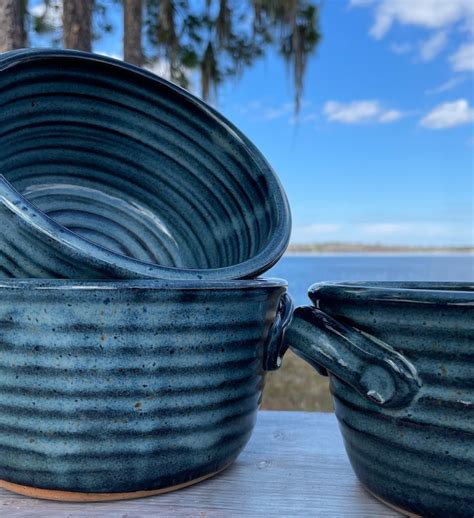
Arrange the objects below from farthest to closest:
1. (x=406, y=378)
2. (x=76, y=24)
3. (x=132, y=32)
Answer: (x=132, y=32) → (x=76, y=24) → (x=406, y=378)

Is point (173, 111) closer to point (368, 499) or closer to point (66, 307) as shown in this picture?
point (66, 307)

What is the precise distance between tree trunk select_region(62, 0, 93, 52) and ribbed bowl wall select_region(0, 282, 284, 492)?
1913mm

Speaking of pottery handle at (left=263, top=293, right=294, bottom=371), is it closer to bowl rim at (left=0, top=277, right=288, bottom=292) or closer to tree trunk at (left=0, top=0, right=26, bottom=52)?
bowl rim at (left=0, top=277, right=288, bottom=292)

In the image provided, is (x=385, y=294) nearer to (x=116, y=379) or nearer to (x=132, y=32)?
(x=116, y=379)

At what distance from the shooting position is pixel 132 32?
249 centimetres

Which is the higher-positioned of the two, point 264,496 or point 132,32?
point 132,32

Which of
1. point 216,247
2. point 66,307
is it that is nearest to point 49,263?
point 66,307

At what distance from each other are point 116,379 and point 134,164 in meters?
0.40

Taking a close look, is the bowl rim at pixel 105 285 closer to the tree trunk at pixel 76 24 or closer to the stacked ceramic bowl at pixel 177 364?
the stacked ceramic bowl at pixel 177 364

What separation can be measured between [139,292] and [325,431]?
0.42 m

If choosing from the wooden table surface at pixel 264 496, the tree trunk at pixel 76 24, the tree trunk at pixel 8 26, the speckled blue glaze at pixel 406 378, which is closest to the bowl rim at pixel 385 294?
the speckled blue glaze at pixel 406 378

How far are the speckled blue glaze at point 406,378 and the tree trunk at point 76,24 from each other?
1953 mm

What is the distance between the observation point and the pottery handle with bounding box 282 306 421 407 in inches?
17.5

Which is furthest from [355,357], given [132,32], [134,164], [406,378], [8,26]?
[132,32]
